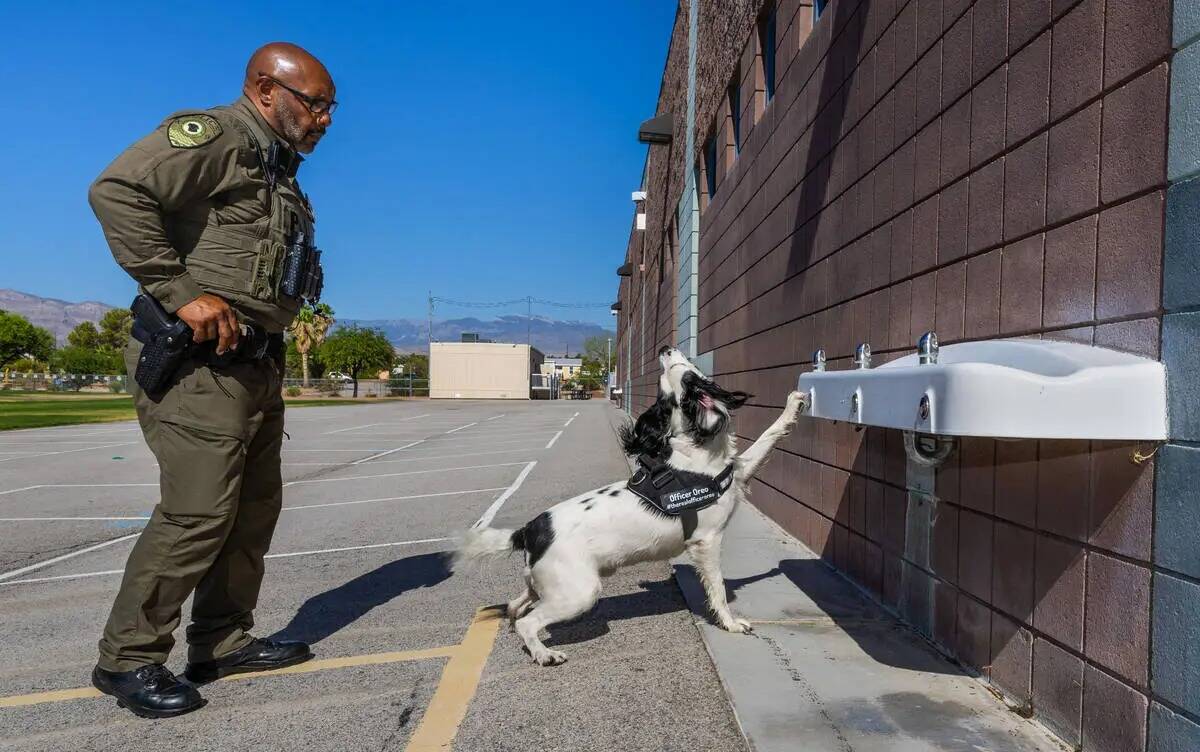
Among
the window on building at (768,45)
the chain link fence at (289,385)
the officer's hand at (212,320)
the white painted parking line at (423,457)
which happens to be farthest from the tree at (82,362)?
the officer's hand at (212,320)

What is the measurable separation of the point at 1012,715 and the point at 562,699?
5.33ft

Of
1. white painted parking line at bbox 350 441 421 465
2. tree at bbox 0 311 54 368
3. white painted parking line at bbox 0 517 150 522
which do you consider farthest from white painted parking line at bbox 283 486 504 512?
tree at bbox 0 311 54 368

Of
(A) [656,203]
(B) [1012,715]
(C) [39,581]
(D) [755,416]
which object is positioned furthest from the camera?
(A) [656,203]

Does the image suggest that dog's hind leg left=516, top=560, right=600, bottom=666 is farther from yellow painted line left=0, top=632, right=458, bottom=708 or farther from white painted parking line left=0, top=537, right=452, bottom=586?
white painted parking line left=0, top=537, right=452, bottom=586

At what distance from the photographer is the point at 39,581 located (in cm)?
507

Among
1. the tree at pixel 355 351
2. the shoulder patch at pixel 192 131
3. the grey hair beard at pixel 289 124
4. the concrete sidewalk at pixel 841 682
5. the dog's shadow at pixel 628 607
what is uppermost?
the tree at pixel 355 351

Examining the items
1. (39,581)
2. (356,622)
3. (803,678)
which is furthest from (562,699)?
(39,581)

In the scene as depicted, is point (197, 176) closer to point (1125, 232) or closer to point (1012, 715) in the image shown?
point (1125, 232)

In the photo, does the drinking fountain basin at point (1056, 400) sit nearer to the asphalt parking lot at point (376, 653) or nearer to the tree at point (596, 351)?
the asphalt parking lot at point (376, 653)

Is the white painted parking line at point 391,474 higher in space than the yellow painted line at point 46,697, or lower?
lower

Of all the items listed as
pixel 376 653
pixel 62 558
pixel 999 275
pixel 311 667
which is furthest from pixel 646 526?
pixel 62 558

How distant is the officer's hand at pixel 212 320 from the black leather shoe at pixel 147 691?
1.26 m

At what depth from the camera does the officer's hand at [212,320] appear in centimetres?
271

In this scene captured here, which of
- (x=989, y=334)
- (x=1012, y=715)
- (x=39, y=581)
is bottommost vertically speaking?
(x=39, y=581)
